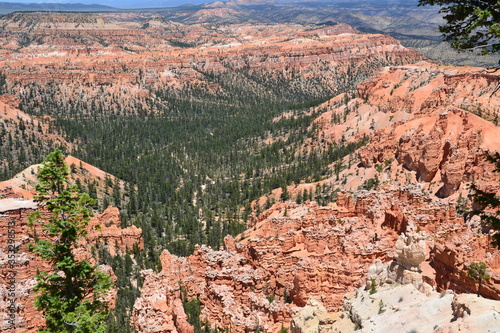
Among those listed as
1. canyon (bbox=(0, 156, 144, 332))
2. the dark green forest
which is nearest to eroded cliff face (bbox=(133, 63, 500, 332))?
the dark green forest

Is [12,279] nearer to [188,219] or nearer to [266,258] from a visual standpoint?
[266,258]

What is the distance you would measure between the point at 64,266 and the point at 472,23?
17059 millimetres

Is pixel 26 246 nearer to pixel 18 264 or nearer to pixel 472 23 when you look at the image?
pixel 18 264

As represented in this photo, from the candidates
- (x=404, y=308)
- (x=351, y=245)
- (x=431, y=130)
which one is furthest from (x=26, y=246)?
(x=431, y=130)

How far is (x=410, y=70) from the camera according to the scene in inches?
4397

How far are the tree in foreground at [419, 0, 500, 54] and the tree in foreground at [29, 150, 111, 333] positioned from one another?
48.7 feet

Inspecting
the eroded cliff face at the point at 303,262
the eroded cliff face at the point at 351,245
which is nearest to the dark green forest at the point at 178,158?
the eroded cliff face at the point at 303,262

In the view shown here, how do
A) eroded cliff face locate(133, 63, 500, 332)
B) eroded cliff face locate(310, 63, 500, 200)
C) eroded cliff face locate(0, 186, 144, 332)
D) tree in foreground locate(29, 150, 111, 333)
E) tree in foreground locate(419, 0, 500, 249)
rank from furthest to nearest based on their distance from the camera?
eroded cliff face locate(310, 63, 500, 200)
eroded cliff face locate(133, 63, 500, 332)
eroded cliff face locate(0, 186, 144, 332)
tree in foreground locate(29, 150, 111, 333)
tree in foreground locate(419, 0, 500, 249)

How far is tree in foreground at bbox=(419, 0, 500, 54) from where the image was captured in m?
13.1

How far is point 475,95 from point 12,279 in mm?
71342

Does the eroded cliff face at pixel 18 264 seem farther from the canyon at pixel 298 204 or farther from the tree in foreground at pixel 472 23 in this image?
the tree in foreground at pixel 472 23

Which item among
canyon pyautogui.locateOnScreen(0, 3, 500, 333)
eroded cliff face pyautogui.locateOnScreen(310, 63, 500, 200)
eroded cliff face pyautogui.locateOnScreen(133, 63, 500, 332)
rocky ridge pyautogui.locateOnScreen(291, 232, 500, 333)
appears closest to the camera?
rocky ridge pyautogui.locateOnScreen(291, 232, 500, 333)

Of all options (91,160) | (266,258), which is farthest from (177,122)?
A: (266,258)

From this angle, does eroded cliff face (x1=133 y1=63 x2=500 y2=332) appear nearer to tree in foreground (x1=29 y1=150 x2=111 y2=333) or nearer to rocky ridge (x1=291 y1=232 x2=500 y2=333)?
rocky ridge (x1=291 y1=232 x2=500 y2=333)
